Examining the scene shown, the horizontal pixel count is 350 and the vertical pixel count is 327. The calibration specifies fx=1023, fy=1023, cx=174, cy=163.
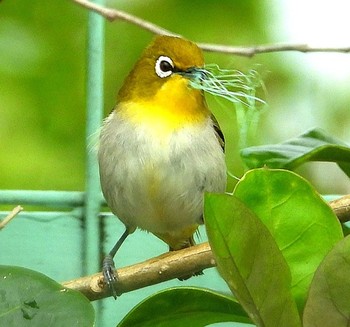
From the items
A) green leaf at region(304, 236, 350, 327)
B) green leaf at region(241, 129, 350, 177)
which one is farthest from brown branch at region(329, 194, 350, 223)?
green leaf at region(304, 236, 350, 327)

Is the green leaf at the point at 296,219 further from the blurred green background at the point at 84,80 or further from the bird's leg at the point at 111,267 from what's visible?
the blurred green background at the point at 84,80

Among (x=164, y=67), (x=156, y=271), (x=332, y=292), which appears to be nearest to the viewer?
(x=332, y=292)

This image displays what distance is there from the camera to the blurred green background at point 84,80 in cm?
222

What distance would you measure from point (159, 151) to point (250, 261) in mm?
890

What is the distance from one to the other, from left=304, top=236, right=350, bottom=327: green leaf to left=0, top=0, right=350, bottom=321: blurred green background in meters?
1.31

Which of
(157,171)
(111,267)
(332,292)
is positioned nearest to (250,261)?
(332,292)

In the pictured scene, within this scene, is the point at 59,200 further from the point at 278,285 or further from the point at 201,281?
the point at 278,285

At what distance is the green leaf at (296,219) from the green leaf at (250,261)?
0.32 feet

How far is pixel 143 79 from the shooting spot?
5.79 ft

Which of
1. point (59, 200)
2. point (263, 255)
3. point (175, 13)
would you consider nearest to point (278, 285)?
point (263, 255)

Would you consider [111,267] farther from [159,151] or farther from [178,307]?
[178,307]

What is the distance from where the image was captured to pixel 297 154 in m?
1.24

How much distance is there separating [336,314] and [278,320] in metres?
0.05

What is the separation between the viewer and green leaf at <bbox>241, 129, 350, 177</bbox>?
118 centimetres
